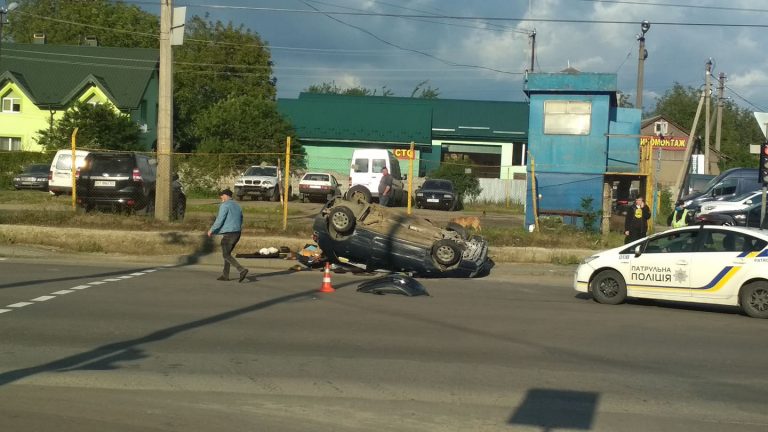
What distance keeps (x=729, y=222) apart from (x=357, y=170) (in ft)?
45.3

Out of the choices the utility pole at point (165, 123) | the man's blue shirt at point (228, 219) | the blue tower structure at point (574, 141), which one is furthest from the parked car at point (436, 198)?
the man's blue shirt at point (228, 219)

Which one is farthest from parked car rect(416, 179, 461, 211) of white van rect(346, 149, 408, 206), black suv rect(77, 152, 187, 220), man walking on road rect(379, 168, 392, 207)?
black suv rect(77, 152, 187, 220)

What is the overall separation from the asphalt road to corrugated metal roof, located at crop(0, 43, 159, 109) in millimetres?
44635

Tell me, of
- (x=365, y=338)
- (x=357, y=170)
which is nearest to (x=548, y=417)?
(x=365, y=338)

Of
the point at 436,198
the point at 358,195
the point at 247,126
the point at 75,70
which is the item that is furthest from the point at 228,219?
the point at 75,70

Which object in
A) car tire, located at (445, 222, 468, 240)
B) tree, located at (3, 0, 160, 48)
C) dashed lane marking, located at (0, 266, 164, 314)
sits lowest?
dashed lane marking, located at (0, 266, 164, 314)

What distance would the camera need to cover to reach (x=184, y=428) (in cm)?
692

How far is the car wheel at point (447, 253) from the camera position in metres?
17.6

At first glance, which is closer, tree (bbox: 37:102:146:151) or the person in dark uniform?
the person in dark uniform

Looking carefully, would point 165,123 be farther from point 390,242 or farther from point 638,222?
point 638,222

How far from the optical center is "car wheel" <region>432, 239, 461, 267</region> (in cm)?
1756

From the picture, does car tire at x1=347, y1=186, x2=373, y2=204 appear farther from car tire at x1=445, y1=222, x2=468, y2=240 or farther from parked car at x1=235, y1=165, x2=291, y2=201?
parked car at x1=235, y1=165, x2=291, y2=201

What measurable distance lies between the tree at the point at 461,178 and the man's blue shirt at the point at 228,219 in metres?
25.2

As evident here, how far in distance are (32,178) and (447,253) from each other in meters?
28.2
